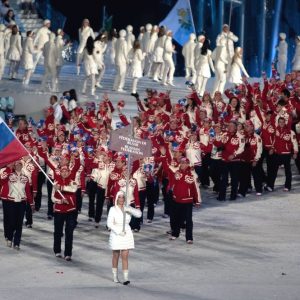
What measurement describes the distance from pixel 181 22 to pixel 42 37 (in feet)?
24.2

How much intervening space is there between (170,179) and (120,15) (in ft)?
72.8

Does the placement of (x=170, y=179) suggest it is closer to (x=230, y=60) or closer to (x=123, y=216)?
(x=123, y=216)

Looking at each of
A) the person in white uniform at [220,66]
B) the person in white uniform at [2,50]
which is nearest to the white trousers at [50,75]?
the person in white uniform at [2,50]

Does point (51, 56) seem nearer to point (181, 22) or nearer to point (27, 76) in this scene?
point (27, 76)

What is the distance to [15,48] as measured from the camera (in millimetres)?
38375

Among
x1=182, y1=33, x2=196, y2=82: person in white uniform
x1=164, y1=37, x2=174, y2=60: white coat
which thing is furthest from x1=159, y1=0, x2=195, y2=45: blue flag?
x1=164, y1=37, x2=174, y2=60: white coat

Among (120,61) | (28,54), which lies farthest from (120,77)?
(28,54)

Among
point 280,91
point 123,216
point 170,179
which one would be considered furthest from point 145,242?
point 280,91

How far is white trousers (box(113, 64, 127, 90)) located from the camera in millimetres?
36906

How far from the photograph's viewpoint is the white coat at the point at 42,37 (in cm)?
3794

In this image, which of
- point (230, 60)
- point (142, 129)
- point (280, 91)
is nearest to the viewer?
point (142, 129)

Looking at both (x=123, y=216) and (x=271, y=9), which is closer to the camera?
(x=123, y=216)

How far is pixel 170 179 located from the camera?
81.0 ft

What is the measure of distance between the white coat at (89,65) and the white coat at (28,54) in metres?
2.32
